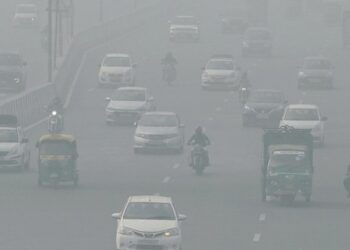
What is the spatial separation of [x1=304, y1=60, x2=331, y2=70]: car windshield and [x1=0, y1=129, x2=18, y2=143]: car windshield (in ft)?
109

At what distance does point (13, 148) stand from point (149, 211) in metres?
16.6

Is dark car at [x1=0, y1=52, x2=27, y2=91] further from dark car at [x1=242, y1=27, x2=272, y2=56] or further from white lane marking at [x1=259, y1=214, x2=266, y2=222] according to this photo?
white lane marking at [x1=259, y1=214, x2=266, y2=222]

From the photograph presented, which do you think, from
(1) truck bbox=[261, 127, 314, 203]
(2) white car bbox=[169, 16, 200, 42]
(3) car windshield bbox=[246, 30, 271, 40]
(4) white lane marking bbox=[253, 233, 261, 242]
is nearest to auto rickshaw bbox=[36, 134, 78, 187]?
(1) truck bbox=[261, 127, 314, 203]

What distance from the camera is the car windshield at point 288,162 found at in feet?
149

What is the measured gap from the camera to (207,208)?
4431 cm

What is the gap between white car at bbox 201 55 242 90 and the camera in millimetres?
82000

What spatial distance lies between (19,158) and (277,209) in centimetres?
1043

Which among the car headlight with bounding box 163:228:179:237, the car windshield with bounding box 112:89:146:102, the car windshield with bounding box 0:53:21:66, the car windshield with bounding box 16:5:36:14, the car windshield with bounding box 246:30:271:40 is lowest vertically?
the car headlight with bounding box 163:228:179:237

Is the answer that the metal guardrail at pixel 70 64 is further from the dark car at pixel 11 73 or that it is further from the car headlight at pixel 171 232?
the car headlight at pixel 171 232

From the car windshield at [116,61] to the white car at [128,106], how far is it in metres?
12.7

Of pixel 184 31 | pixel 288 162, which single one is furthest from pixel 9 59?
pixel 288 162

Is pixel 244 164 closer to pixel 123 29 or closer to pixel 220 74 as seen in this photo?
pixel 220 74

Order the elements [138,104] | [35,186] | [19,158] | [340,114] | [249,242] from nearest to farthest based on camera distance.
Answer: [249,242] → [35,186] → [19,158] → [138,104] → [340,114]

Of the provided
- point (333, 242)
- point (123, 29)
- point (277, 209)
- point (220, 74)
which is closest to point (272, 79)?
point (220, 74)
